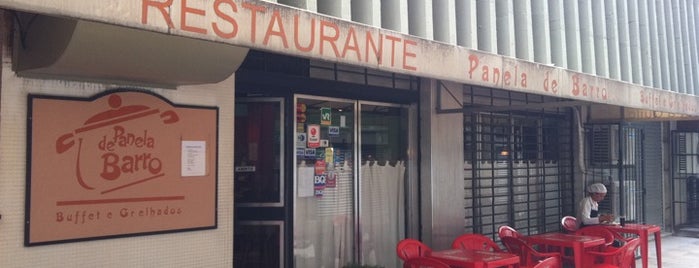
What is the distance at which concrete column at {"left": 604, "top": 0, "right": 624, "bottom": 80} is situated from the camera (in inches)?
349

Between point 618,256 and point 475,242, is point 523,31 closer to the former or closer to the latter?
point 475,242

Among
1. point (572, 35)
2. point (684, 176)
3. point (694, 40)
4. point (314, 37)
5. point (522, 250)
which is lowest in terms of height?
point (522, 250)

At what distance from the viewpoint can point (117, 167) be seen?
14.3 feet

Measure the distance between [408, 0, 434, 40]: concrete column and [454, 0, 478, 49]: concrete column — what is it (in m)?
0.76

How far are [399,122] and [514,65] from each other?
5.95ft

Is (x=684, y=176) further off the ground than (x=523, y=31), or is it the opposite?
(x=523, y=31)

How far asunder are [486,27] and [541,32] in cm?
113

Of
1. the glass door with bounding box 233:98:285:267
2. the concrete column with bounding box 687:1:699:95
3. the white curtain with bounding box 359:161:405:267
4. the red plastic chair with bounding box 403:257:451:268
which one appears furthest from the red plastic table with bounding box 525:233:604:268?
the concrete column with bounding box 687:1:699:95

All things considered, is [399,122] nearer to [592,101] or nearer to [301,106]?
[301,106]

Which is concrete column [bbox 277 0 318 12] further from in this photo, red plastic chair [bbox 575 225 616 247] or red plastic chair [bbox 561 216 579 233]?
red plastic chair [bbox 561 216 579 233]

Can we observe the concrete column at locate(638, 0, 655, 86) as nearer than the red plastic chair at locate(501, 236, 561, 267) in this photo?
No

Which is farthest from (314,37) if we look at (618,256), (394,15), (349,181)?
(618,256)

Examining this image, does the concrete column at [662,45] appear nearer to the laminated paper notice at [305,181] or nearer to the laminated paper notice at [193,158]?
the laminated paper notice at [305,181]

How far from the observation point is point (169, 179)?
4613mm
